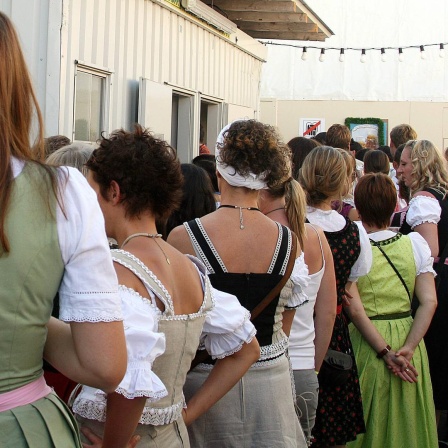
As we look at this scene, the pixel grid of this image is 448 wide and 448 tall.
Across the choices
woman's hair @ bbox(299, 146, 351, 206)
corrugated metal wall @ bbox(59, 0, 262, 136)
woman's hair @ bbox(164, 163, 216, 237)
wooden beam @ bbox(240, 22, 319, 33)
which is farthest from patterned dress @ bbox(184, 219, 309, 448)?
wooden beam @ bbox(240, 22, 319, 33)

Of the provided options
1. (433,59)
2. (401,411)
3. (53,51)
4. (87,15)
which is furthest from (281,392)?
(433,59)

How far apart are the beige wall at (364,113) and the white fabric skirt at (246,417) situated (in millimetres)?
16948

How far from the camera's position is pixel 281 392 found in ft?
9.49

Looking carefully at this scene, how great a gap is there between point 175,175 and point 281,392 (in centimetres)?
97

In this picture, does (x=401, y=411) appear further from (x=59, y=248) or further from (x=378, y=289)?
(x=59, y=248)

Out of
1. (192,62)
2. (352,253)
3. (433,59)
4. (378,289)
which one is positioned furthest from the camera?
(433,59)

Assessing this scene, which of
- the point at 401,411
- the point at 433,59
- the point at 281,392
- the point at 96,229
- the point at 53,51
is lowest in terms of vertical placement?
the point at 401,411

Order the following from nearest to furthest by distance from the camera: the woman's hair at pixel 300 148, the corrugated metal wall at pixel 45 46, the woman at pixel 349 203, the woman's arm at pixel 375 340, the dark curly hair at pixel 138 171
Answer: the dark curly hair at pixel 138 171 → the woman's arm at pixel 375 340 → the woman at pixel 349 203 → the woman's hair at pixel 300 148 → the corrugated metal wall at pixel 45 46

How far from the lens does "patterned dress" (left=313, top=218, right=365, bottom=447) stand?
3.98 m

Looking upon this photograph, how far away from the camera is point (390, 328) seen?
14.9 ft

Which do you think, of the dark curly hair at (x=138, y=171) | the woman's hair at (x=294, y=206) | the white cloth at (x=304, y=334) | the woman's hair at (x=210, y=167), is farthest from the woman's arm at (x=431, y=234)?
the dark curly hair at (x=138, y=171)

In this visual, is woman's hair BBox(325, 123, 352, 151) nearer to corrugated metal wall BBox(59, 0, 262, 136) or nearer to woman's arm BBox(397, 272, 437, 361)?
corrugated metal wall BBox(59, 0, 262, 136)

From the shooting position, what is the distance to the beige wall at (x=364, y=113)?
64.2ft

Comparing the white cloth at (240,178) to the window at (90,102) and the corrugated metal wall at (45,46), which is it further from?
the window at (90,102)
